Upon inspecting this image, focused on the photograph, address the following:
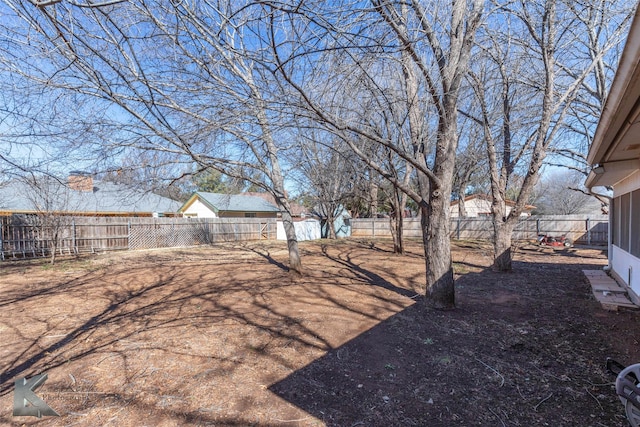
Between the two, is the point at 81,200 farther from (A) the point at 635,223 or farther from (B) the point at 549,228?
(B) the point at 549,228

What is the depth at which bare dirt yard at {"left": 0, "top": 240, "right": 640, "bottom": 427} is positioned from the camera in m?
2.51

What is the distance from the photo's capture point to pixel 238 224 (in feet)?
69.1

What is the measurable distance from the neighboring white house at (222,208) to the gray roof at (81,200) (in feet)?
5.43

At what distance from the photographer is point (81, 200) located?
15453 mm

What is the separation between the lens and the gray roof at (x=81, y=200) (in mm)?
7504

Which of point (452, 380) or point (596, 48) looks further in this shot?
point (596, 48)

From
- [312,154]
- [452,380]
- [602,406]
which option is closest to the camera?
[602,406]

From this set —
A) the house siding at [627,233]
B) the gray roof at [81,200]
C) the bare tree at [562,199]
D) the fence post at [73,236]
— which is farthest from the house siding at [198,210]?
the bare tree at [562,199]

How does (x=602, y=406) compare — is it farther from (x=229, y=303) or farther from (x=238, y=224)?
(x=238, y=224)

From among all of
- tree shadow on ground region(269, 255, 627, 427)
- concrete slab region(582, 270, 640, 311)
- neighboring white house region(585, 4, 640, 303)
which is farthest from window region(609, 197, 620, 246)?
tree shadow on ground region(269, 255, 627, 427)

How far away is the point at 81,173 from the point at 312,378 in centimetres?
487

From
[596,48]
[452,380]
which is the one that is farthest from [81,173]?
[596,48]

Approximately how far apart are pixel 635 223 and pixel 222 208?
21.9m

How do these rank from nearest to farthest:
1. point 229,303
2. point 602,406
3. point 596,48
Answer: point 602,406 → point 229,303 → point 596,48
